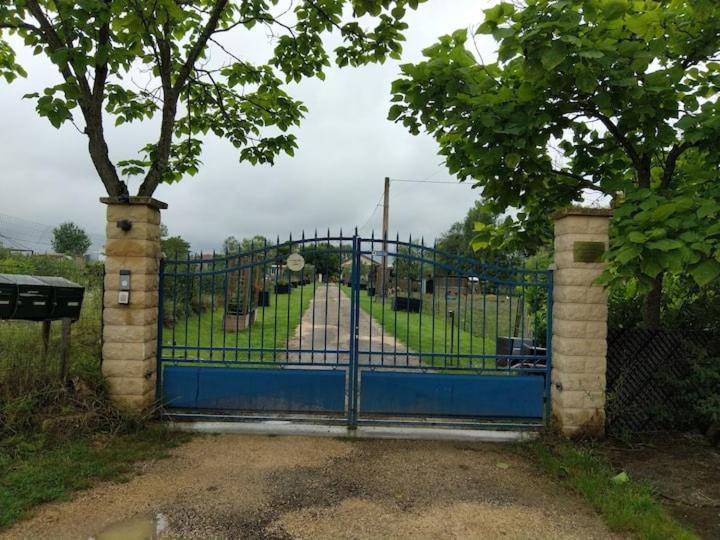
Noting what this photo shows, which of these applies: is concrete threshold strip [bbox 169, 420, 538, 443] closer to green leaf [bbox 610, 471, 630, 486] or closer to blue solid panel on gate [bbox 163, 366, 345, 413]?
blue solid panel on gate [bbox 163, 366, 345, 413]

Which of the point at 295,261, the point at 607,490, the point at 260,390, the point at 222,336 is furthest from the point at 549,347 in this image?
the point at 222,336

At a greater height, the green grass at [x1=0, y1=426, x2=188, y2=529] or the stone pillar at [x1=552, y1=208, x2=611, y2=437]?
the stone pillar at [x1=552, y1=208, x2=611, y2=437]

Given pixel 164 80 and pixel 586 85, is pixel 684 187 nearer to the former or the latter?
pixel 586 85

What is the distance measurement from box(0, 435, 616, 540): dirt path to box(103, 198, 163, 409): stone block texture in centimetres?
101

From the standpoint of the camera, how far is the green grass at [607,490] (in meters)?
3.41

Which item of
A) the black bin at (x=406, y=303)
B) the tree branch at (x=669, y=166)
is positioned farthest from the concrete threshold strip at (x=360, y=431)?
the tree branch at (x=669, y=166)

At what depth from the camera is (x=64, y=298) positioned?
17.5 feet

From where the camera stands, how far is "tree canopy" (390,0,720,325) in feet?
12.6

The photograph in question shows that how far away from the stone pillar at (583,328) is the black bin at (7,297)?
223 inches

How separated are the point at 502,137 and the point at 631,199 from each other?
51.5 inches

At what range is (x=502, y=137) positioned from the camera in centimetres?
475

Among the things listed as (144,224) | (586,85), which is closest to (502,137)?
(586,85)

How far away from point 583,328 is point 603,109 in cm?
220

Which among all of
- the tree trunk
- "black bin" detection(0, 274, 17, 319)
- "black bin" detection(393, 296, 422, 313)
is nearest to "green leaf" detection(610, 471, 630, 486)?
the tree trunk
